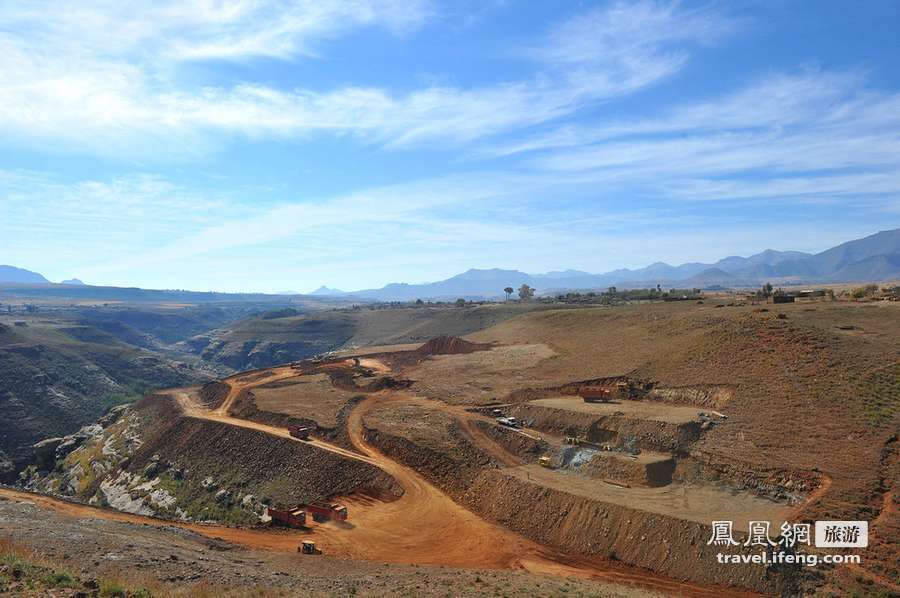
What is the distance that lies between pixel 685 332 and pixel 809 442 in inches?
1237

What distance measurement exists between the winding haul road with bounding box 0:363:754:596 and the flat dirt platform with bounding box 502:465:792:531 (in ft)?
14.9

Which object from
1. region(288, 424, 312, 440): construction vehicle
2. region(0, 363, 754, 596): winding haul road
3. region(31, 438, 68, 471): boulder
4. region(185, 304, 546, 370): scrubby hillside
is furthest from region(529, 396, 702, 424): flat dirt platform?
region(185, 304, 546, 370): scrubby hillside

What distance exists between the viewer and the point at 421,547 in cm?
3203

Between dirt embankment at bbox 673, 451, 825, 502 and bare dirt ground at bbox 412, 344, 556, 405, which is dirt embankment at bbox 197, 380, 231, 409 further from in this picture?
dirt embankment at bbox 673, 451, 825, 502

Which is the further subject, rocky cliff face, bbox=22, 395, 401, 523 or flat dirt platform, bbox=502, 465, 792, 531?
rocky cliff face, bbox=22, 395, 401, 523

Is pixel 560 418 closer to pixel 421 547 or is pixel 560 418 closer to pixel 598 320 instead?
pixel 421 547

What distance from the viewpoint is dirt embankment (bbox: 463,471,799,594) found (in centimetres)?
2666

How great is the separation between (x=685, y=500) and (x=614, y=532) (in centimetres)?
549

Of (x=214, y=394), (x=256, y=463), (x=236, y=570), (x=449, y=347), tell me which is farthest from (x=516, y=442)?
(x=449, y=347)

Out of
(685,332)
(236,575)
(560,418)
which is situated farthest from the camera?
(685,332)

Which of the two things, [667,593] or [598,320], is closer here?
[667,593]

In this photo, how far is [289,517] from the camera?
118ft

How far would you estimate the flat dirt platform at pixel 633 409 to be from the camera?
42656 mm

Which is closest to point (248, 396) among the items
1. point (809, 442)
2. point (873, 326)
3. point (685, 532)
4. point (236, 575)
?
point (236, 575)
